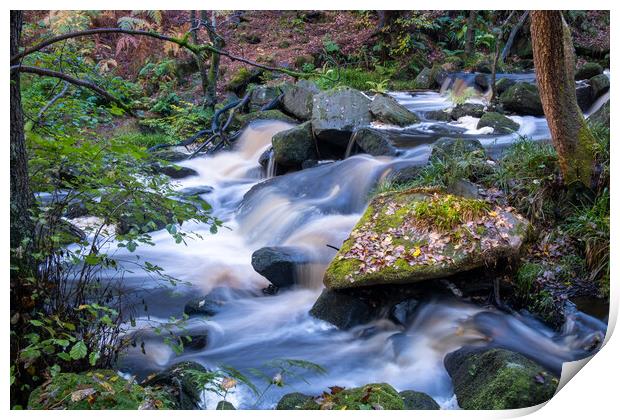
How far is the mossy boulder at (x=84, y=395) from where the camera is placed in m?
2.35

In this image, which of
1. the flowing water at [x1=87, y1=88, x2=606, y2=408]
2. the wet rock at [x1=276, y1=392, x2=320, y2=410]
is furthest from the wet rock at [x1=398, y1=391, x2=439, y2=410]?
the wet rock at [x1=276, y1=392, x2=320, y2=410]

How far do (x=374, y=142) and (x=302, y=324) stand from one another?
221cm

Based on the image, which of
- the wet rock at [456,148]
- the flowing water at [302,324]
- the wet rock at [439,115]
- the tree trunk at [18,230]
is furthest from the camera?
the wet rock at [439,115]

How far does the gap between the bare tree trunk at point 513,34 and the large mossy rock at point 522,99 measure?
384mm

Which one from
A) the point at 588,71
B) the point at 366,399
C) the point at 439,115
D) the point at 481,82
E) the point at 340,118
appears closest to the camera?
the point at 366,399

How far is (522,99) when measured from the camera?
529 cm

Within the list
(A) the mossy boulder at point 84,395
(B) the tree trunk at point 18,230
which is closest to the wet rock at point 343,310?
(A) the mossy boulder at point 84,395

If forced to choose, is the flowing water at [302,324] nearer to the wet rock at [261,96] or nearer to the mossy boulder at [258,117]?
the mossy boulder at [258,117]

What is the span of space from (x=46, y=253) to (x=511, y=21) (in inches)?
134

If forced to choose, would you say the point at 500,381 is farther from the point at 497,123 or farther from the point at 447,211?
the point at 497,123

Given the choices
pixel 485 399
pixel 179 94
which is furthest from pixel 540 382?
pixel 179 94

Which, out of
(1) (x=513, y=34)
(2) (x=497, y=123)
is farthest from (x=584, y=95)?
(2) (x=497, y=123)

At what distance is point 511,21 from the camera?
3.89m

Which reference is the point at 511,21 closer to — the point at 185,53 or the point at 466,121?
the point at 466,121
